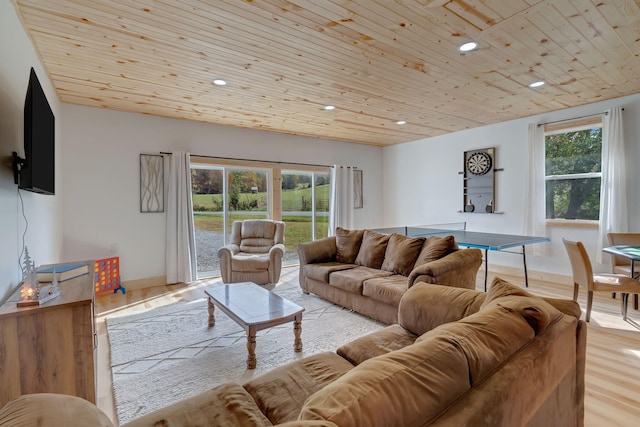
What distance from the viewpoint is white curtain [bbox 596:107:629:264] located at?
383 centimetres

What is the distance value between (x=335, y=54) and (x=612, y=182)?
3.86 metres

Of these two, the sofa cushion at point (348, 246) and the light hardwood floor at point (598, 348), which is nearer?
the light hardwood floor at point (598, 348)

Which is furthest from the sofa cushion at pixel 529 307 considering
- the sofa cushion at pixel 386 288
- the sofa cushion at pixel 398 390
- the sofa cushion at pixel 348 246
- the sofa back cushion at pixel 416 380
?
the sofa cushion at pixel 348 246

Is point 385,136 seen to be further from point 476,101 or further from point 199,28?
point 199,28

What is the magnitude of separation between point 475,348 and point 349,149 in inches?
236

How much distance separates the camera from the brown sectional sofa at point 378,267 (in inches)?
111

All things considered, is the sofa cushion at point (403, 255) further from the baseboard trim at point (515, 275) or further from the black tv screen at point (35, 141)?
the black tv screen at point (35, 141)

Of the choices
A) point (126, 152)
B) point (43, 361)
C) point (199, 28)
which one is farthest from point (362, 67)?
point (126, 152)

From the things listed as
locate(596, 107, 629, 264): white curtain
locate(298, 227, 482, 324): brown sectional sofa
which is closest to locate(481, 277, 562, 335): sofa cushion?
locate(298, 227, 482, 324): brown sectional sofa

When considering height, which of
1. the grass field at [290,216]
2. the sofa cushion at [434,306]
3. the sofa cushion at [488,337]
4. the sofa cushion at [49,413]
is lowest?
the sofa cushion at [434,306]

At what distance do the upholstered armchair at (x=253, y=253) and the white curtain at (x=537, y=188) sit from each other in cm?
372

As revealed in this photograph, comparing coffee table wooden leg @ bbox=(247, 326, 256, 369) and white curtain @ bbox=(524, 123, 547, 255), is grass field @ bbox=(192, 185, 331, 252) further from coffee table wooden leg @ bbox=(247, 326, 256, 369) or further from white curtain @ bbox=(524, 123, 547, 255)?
white curtain @ bbox=(524, 123, 547, 255)

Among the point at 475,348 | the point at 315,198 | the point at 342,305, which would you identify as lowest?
the point at 342,305

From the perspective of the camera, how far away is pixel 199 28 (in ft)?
7.43
